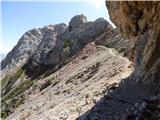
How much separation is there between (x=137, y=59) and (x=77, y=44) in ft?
219

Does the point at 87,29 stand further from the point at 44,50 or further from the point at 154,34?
the point at 154,34

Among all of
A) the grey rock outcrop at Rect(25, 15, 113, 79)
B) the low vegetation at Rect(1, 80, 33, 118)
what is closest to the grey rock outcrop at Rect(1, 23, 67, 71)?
the grey rock outcrop at Rect(25, 15, 113, 79)

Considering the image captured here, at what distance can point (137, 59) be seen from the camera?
33.2m

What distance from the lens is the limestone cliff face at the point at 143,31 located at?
2897cm

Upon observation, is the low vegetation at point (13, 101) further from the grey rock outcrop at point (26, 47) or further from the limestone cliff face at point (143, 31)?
the grey rock outcrop at point (26, 47)

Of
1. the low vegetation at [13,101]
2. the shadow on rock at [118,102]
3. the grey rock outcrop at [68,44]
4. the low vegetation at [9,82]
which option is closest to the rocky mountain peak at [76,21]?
the grey rock outcrop at [68,44]

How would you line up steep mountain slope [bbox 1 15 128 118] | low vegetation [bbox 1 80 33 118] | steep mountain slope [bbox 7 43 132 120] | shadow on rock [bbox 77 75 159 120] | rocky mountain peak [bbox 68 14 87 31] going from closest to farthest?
shadow on rock [bbox 77 75 159 120]
steep mountain slope [bbox 7 43 132 120]
low vegetation [bbox 1 80 33 118]
steep mountain slope [bbox 1 15 128 118]
rocky mountain peak [bbox 68 14 87 31]

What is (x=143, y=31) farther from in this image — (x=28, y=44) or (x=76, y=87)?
(x=28, y=44)

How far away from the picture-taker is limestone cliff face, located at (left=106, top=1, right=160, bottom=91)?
29.0 meters

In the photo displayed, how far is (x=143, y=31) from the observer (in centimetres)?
3238

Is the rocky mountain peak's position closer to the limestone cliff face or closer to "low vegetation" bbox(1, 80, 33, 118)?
"low vegetation" bbox(1, 80, 33, 118)

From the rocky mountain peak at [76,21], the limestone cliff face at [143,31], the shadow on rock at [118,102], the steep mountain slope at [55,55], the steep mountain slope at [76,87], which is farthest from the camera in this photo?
the rocky mountain peak at [76,21]

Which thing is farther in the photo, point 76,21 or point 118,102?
point 76,21

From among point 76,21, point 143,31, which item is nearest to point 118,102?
point 143,31
